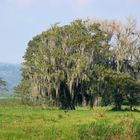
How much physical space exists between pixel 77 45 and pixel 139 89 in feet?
32.7

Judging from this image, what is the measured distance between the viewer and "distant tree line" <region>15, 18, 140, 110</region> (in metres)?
56.6

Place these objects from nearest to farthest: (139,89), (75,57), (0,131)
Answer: (0,131)
(75,57)
(139,89)

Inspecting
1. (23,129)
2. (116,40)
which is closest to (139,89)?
(116,40)

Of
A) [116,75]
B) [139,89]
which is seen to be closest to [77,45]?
[116,75]

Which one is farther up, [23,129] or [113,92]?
[113,92]

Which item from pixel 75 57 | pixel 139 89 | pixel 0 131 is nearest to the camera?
pixel 0 131

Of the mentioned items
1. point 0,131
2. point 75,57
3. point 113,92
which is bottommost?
point 0,131

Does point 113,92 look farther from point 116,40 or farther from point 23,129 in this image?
point 23,129

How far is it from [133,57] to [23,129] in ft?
126

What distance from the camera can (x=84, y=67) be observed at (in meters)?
56.6

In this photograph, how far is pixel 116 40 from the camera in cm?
6291

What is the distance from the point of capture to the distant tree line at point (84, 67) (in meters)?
56.6

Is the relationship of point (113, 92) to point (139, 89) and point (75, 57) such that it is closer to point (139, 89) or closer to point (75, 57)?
point (139, 89)

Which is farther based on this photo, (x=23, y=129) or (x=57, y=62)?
(x=57, y=62)
